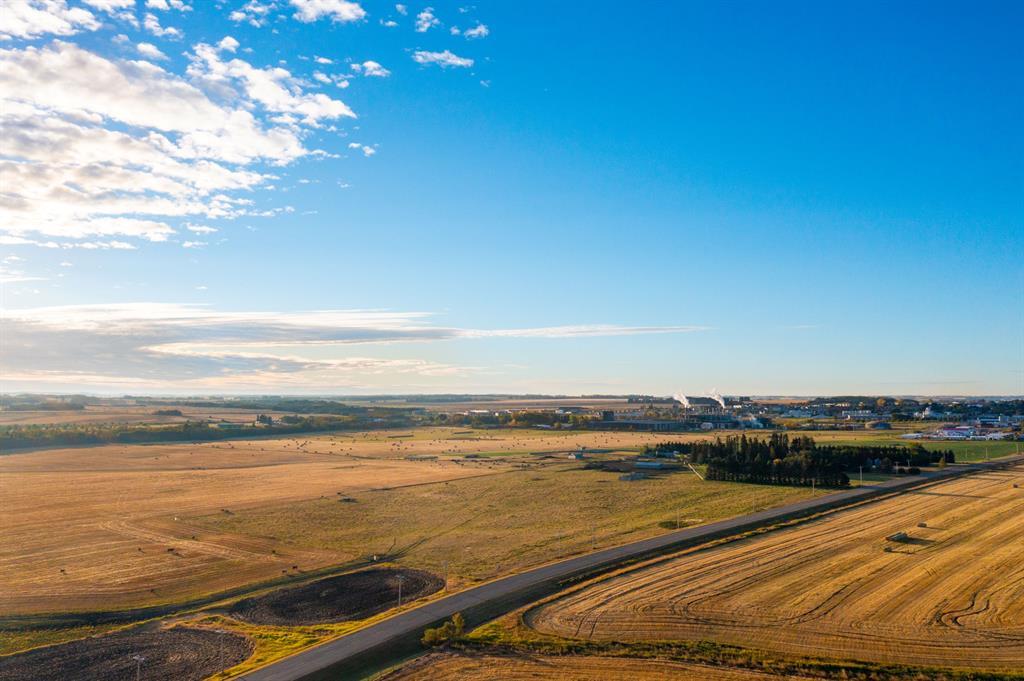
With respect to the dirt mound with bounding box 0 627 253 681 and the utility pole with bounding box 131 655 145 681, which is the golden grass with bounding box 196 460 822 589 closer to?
the dirt mound with bounding box 0 627 253 681

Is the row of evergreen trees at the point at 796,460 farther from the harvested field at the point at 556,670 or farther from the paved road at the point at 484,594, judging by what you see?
the harvested field at the point at 556,670

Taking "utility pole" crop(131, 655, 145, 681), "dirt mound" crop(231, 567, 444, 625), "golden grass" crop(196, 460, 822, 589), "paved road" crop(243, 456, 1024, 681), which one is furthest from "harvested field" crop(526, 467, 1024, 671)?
"utility pole" crop(131, 655, 145, 681)

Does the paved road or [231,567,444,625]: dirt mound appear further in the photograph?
[231,567,444,625]: dirt mound

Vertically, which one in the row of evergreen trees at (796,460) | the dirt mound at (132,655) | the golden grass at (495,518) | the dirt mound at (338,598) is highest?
the row of evergreen trees at (796,460)

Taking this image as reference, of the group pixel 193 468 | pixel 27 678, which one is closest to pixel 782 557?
pixel 27 678

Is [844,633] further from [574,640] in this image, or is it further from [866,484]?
[866,484]

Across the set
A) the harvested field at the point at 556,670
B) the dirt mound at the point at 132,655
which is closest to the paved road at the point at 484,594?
the harvested field at the point at 556,670

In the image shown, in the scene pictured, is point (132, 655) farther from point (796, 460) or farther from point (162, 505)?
point (796, 460)
